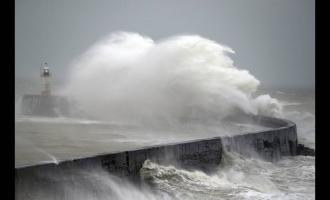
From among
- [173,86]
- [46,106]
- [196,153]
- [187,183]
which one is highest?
[173,86]

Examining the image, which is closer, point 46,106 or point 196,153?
point 196,153

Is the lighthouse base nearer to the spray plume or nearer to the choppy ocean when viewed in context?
the spray plume

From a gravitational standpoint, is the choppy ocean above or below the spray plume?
below

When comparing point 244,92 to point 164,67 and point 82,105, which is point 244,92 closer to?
point 164,67

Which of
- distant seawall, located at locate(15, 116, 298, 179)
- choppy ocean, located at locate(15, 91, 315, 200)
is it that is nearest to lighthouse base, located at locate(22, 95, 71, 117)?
choppy ocean, located at locate(15, 91, 315, 200)

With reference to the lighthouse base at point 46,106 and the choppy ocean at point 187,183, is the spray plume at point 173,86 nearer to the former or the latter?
the lighthouse base at point 46,106

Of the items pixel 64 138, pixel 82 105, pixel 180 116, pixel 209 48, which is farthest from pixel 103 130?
pixel 209 48

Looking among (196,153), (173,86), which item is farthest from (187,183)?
(173,86)

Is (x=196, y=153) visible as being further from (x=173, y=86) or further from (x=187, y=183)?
(x=173, y=86)
